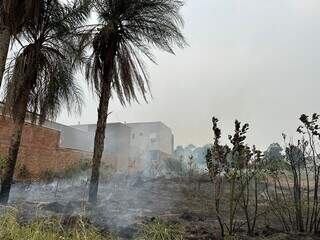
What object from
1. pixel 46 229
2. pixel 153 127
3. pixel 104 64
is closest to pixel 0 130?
pixel 104 64

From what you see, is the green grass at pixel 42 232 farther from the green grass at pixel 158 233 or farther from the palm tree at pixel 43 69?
the palm tree at pixel 43 69

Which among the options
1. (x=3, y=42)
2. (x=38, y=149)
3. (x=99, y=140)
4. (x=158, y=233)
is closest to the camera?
(x=158, y=233)

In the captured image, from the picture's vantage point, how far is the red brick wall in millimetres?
13307

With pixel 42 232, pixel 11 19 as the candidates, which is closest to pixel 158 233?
pixel 42 232

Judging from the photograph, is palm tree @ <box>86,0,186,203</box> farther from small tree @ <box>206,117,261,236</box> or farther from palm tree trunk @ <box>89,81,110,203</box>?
small tree @ <box>206,117,261,236</box>

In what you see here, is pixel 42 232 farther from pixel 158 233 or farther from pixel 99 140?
pixel 99 140

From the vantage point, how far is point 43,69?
719 cm

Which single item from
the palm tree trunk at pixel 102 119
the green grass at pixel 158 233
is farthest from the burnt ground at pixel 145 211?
the palm tree trunk at pixel 102 119

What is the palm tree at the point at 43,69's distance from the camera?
269 inches

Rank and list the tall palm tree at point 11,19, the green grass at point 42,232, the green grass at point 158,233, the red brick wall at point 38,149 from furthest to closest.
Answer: the red brick wall at point 38,149
the tall palm tree at point 11,19
the green grass at point 158,233
the green grass at point 42,232

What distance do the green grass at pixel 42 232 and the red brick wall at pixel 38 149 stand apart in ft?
32.9

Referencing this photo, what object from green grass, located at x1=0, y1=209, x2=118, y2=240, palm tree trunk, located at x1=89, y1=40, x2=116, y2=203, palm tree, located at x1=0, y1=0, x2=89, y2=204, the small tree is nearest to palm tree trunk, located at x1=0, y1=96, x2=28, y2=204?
palm tree, located at x1=0, y1=0, x2=89, y2=204

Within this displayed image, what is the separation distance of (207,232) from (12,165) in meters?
4.44

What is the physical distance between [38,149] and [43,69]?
28.6 feet
